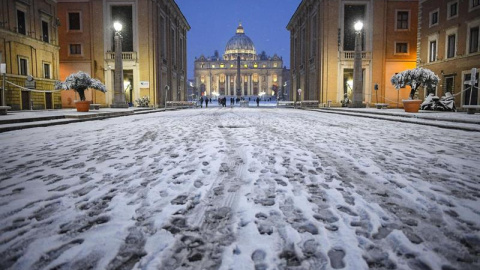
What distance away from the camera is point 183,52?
174 ft

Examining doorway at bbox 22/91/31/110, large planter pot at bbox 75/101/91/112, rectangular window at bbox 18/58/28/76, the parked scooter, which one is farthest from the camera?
doorway at bbox 22/91/31/110

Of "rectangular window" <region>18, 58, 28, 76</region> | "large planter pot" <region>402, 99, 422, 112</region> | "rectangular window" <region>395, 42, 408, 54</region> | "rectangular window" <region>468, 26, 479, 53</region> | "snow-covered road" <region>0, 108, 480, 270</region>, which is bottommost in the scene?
"snow-covered road" <region>0, 108, 480, 270</region>

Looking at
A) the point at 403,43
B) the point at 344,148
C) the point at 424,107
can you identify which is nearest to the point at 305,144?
the point at 344,148

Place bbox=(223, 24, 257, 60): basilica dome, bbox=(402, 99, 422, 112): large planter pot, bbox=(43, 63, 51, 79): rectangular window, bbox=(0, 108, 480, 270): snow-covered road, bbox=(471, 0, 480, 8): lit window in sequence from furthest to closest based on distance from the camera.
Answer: bbox=(223, 24, 257, 60): basilica dome < bbox=(43, 63, 51, 79): rectangular window < bbox=(471, 0, 480, 8): lit window < bbox=(402, 99, 422, 112): large planter pot < bbox=(0, 108, 480, 270): snow-covered road

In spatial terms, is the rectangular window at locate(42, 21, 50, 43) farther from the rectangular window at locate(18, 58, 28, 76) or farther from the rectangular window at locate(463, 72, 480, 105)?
the rectangular window at locate(463, 72, 480, 105)

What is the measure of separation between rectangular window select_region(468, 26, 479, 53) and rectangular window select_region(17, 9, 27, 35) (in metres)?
35.0

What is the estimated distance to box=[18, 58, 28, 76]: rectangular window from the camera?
83.2 ft

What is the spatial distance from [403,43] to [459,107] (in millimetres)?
13670

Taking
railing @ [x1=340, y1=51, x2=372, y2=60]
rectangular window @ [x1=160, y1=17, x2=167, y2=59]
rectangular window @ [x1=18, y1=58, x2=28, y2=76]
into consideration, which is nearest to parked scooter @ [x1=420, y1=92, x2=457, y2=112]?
railing @ [x1=340, y1=51, x2=372, y2=60]

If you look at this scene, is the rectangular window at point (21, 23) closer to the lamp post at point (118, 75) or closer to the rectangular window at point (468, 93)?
the lamp post at point (118, 75)

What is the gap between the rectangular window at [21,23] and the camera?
25625 millimetres

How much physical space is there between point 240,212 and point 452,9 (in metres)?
31.0

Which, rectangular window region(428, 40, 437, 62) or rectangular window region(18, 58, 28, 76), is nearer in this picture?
rectangular window region(18, 58, 28, 76)

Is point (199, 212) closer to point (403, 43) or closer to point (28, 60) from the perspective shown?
point (28, 60)
